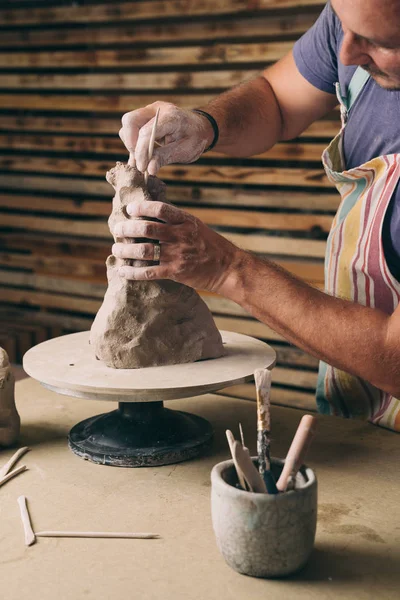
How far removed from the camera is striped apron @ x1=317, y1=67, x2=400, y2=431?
227cm

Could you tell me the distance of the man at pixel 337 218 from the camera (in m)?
1.96

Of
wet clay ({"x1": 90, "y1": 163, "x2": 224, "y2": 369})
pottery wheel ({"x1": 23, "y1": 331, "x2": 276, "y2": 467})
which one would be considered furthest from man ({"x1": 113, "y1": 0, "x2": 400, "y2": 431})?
pottery wheel ({"x1": 23, "y1": 331, "x2": 276, "y2": 467})

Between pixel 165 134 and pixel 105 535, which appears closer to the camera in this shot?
pixel 105 535

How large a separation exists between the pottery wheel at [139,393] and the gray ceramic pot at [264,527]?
1.81ft

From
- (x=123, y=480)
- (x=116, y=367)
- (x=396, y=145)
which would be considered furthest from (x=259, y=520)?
(x=396, y=145)

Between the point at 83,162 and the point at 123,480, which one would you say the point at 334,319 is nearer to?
the point at 123,480

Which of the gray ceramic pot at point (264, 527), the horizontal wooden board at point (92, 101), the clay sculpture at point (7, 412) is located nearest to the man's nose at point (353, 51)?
the gray ceramic pot at point (264, 527)

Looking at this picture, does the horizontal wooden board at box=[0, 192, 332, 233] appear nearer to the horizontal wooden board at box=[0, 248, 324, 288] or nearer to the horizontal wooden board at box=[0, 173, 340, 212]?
the horizontal wooden board at box=[0, 173, 340, 212]

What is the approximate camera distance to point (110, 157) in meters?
A: 5.35

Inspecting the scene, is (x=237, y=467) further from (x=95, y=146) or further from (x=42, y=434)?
(x=95, y=146)

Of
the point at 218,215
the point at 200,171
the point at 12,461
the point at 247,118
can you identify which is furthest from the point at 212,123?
the point at 200,171

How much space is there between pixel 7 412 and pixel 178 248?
29.5 inches

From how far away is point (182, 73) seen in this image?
4.73 m

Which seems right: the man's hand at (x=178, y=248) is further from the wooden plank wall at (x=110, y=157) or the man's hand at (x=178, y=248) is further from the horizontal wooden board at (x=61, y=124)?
the horizontal wooden board at (x=61, y=124)
